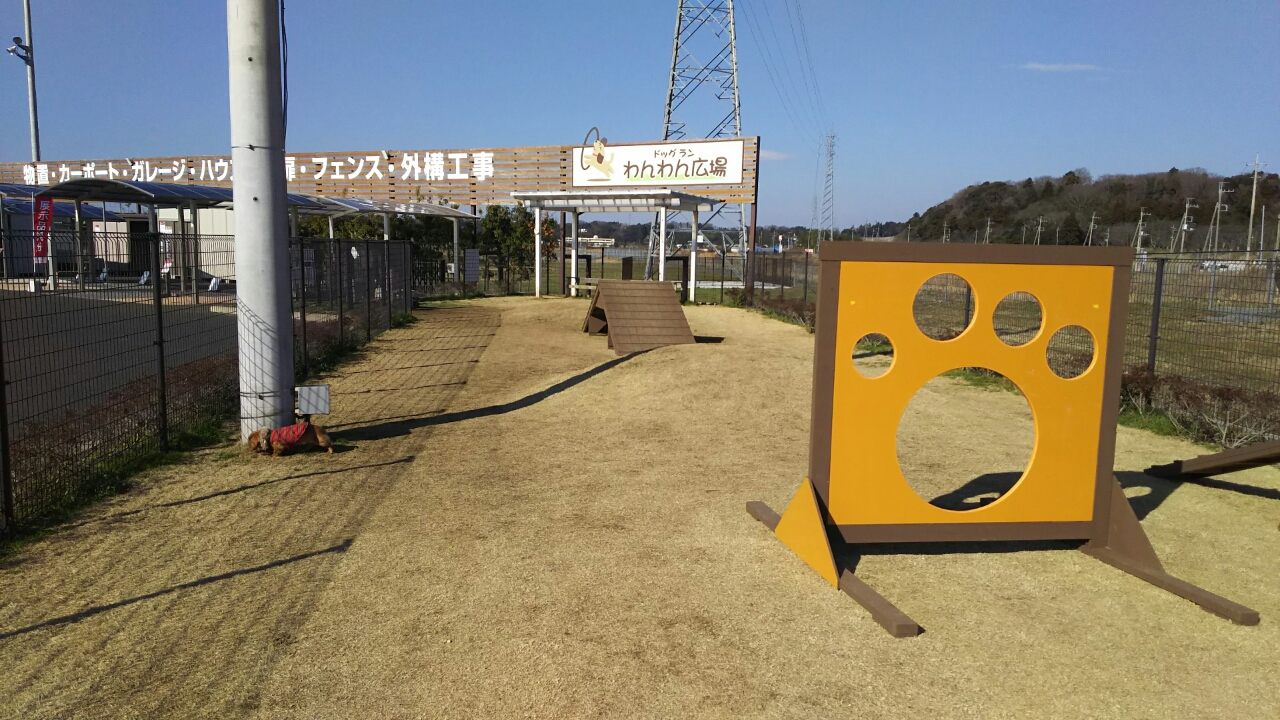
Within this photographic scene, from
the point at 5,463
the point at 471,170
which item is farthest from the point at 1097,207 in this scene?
the point at 5,463

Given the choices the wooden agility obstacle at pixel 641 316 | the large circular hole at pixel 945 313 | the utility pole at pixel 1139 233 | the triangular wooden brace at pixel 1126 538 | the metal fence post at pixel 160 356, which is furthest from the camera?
the utility pole at pixel 1139 233

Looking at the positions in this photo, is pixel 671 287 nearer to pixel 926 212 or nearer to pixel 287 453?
pixel 287 453

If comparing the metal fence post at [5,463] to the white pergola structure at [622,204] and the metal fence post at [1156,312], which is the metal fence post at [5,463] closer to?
the metal fence post at [1156,312]

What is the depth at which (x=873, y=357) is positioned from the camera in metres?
13.4

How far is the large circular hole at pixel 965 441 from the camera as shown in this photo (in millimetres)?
6367

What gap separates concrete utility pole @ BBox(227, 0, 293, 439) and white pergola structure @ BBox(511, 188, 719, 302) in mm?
14728

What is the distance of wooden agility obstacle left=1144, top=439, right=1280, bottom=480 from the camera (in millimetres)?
5434

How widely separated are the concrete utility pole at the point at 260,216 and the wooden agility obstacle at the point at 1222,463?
740cm

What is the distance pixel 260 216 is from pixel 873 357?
9.60 m

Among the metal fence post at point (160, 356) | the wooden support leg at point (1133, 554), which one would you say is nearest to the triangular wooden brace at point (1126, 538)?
the wooden support leg at point (1133, 554)

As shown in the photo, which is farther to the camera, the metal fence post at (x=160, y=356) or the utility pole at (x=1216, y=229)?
the utility pole at (x=1216, y=229)

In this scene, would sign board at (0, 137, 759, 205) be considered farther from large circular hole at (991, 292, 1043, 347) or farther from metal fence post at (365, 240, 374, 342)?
metal fence post at (365, 240, 374, 342)

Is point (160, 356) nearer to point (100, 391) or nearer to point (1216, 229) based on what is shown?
point (100, 391)

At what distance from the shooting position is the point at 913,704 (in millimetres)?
3266
